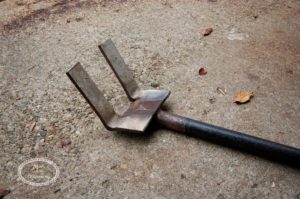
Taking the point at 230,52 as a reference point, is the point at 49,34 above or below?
above

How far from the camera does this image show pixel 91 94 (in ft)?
6.30

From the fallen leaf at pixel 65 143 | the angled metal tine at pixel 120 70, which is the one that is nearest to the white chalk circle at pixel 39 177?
the fallen leaf at pixel 65 143

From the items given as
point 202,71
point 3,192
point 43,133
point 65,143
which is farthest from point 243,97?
point 3,192

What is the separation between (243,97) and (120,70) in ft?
2.76

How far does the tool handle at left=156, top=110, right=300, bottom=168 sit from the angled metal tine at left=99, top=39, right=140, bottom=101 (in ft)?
0.99

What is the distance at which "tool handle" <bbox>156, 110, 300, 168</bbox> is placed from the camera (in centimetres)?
166

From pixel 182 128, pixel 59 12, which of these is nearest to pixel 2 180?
pixel 182 128

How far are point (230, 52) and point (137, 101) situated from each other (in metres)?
0.98

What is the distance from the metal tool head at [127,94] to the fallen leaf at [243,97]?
493 mm

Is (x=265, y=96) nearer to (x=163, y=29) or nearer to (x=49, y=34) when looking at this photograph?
(x=163, y=29)

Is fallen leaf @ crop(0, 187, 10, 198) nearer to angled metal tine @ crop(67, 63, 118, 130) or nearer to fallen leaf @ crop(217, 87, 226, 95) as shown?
angled metal tine @ crop(67, 63, 118, 130)

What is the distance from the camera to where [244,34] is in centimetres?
280

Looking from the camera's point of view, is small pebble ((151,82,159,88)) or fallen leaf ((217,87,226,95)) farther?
small pebble ((151,82,159,88))

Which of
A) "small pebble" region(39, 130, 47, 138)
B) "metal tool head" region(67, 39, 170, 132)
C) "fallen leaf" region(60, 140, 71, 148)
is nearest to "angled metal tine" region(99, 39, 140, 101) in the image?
"metal tool head" region(67, 39, 170, 132)
